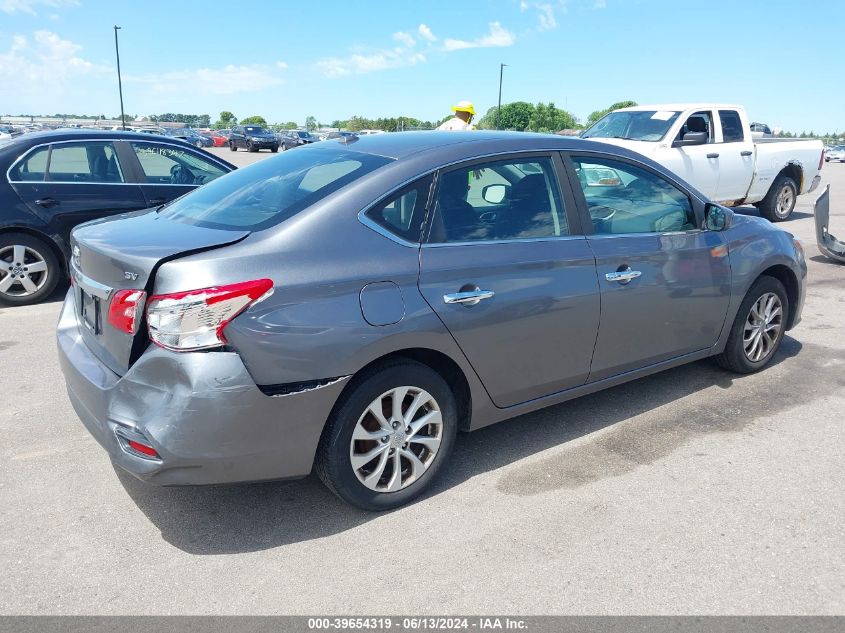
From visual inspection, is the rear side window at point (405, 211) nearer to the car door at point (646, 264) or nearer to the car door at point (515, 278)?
the car door at point (515, 278)

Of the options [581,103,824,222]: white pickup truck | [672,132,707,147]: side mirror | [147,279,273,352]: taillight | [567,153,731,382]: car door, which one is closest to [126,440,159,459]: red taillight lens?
[147,279,273,352]: taillight

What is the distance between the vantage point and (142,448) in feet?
9.02

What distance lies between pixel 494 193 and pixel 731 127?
9343 mm

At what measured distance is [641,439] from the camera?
3953 millimetres

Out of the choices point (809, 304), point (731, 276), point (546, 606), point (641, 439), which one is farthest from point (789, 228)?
point (546, 606)

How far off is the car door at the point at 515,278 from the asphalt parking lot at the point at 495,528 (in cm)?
54

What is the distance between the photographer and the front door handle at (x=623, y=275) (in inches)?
148

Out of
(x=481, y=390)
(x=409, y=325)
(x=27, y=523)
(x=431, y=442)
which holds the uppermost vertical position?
(x=409, y=325)

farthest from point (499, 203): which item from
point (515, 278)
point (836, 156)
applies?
point (836, 156)

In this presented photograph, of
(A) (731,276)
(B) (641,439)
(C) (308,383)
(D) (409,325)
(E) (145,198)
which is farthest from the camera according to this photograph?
(E) (145,198)

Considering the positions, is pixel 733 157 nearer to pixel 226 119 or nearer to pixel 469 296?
pixel 469 296

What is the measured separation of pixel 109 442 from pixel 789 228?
11759mm

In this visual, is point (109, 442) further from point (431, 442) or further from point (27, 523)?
point (431, 442)

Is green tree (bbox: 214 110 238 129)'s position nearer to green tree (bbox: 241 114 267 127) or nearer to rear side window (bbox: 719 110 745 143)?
green tree (bbox: 241 114 267 127)
